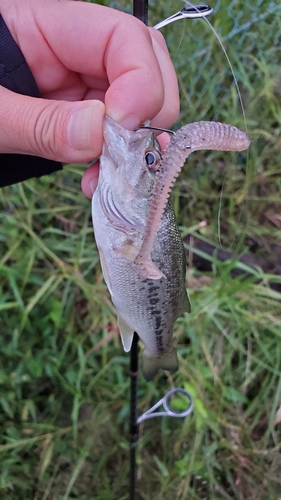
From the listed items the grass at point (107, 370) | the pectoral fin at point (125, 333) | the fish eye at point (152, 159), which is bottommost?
the grass at point (107, 370)

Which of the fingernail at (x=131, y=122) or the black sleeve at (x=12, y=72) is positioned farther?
the black sleeve at (x=12, y=72)

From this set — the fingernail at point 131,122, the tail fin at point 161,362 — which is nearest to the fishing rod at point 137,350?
the tail fin at point 161,362

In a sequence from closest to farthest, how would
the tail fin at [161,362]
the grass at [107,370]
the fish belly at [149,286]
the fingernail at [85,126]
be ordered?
the fingernail at [85,126], the fish belly at [149,286], the tail fin at [161,362], the grass at [107,370]

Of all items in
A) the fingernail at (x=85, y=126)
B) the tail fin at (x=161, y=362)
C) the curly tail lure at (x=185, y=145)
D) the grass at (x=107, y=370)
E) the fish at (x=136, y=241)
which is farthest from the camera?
the grass at (x=107, y=370)

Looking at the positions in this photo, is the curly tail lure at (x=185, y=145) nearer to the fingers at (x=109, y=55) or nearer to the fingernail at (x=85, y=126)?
the fingernail at (x=85, y=126)

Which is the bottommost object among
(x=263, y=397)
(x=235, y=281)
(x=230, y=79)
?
(x=263, y=397)

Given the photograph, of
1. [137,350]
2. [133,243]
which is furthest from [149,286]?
[137,350]

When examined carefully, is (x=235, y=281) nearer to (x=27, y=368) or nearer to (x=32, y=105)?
(x=27, y=368)

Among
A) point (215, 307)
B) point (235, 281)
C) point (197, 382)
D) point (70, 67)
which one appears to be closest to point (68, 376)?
point (197, 382)
